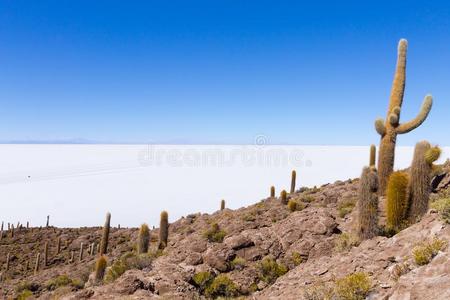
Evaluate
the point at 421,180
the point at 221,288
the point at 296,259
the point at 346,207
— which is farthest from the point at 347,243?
the point at 346,207

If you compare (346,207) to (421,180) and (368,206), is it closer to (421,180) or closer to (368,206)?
(368,206)

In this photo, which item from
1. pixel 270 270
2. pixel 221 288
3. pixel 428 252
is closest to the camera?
pixel 428 252

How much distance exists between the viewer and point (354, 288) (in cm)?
704

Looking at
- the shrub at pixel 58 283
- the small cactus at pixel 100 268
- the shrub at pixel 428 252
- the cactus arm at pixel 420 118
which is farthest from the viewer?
the shrub at pixel 58 283

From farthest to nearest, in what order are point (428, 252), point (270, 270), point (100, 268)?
point (100, 268) < point (270, 270) < point (428, 252)

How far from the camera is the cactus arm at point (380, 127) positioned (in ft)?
54.6

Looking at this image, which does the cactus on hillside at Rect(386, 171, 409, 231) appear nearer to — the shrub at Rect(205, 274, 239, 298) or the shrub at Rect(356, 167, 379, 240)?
the shrub at Rect(356, 167, 379, 240)

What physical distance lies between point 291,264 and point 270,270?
973mm

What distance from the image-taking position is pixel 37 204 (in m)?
54.1

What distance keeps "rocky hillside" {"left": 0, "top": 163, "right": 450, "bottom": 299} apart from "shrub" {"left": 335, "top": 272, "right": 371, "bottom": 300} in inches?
0.8

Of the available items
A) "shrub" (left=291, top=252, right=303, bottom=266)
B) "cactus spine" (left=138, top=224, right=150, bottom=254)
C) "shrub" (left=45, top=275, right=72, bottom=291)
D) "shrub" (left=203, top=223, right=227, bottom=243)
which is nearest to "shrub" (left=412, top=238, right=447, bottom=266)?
"shrub" (left=291, top=252, right=303, bottom=266)

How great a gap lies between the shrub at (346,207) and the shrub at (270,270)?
483 centimetres

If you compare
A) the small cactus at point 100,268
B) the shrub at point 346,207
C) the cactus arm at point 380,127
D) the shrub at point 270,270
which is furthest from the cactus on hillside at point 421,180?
the small cactus at point 100,268

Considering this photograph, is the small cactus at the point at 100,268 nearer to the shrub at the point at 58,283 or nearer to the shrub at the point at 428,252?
the shrub at the point at 58,283
